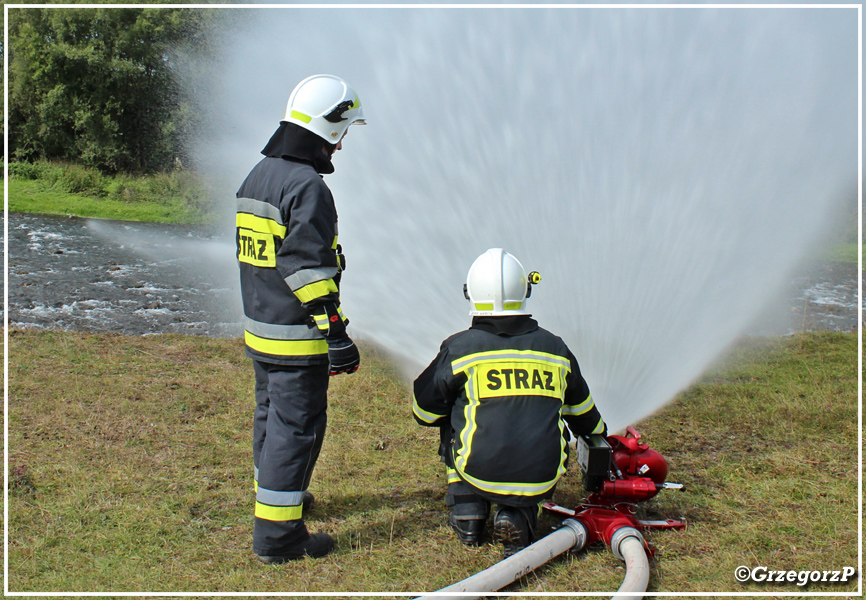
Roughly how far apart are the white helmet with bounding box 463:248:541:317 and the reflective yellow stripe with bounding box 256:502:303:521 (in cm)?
149

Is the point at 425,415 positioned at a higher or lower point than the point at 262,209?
lower

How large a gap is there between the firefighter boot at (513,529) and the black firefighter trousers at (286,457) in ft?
3.56

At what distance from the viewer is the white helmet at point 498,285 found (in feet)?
12.3

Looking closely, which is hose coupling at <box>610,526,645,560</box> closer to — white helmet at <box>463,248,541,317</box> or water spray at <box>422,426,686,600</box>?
water spray at <box>422,426,686,600</box>

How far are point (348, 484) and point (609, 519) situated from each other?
189cm

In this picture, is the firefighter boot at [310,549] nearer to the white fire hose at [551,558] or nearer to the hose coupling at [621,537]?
the white fire hose at [551,558]

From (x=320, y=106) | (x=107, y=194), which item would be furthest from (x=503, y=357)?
(x=107, y=194)

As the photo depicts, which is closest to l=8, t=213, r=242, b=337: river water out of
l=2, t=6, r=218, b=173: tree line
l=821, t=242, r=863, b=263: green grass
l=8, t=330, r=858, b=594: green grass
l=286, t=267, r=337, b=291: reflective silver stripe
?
l=8, t=330, r=858, b=594: green grass

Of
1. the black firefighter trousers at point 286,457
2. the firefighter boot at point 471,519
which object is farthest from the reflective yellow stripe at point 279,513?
the firefighter boot at point 471,519

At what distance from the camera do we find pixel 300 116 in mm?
3709

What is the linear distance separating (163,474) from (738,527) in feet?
12.7

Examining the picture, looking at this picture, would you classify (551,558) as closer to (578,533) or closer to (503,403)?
(578,533)

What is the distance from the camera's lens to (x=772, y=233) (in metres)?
5.91

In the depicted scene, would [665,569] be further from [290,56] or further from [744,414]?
[290,56]
